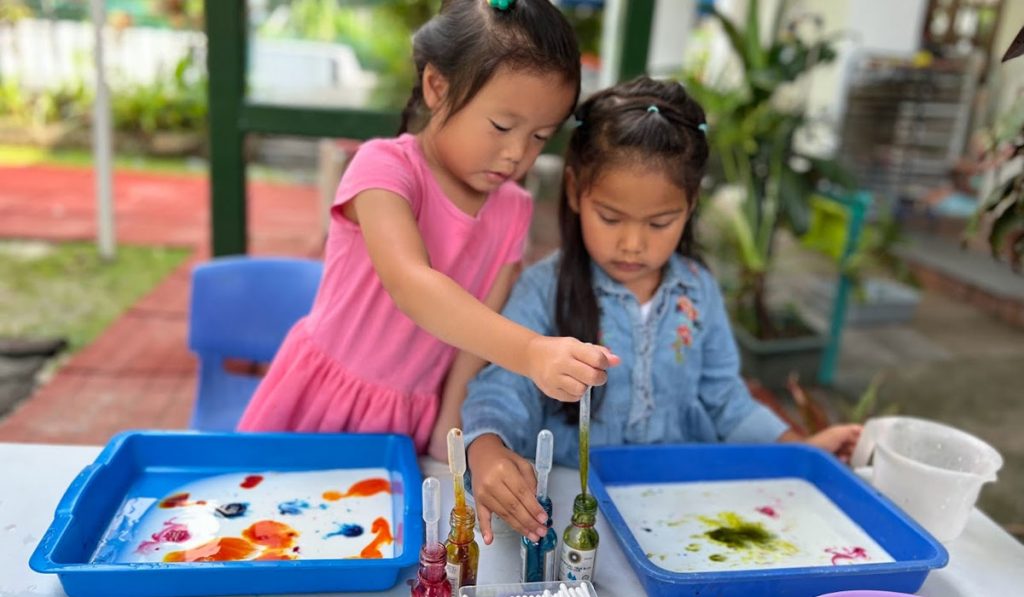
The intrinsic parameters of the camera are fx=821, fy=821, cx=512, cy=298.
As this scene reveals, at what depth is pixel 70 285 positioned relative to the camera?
4.21m

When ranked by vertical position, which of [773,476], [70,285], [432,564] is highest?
[432,564]

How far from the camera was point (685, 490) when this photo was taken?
1263 mm

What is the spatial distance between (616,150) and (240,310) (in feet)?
3.20

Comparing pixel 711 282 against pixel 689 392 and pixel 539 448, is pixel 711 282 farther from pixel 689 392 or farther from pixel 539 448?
pixel 539 448

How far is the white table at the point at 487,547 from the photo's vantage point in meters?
0.97

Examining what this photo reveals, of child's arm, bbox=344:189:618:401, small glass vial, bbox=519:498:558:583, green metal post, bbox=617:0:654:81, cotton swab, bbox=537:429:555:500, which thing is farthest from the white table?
green metal post, bbox=617:0:654:81

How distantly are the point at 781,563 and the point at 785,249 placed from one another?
5.50m

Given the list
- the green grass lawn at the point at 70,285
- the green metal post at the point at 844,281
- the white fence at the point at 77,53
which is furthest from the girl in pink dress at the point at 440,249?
the white fence at the point at 77,53

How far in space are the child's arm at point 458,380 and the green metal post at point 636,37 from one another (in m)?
1.19

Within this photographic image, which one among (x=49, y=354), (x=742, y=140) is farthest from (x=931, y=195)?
(x=49, y=354)

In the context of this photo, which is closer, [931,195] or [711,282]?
[711,282]

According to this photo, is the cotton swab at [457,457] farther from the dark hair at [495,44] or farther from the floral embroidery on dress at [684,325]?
the floral embroidery on dress at [684,325]

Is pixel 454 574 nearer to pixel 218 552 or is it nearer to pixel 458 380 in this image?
pixel 218 552

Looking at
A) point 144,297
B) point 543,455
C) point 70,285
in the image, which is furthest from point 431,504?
point 70,285
